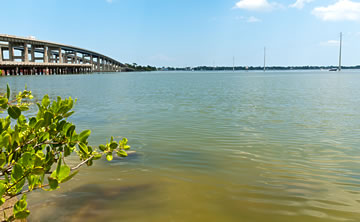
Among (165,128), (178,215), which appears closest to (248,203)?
(178,215)

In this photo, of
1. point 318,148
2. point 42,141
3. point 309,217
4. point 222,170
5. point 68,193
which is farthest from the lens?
point 318,148

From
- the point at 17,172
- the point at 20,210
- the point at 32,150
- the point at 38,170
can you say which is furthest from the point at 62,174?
the point at 32,150

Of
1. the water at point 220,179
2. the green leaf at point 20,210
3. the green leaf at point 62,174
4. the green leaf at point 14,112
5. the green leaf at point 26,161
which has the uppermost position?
the green leaf at point 14,112

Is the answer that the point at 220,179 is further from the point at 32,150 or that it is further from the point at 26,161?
the point at 26,161

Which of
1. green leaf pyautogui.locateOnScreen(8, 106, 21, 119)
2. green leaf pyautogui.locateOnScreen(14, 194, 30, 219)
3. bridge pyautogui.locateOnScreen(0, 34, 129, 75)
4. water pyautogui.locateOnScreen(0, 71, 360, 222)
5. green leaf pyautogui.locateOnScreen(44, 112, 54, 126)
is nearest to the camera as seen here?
green leaf pyautogui.locateOnScreen(14, 194, 30, 219)

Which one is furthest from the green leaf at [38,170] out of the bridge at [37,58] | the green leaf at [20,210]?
the bridge at [37,58]

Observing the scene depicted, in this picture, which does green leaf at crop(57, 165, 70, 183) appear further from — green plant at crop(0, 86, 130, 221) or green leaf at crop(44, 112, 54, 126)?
green leaf at crop(44, 112, 54, 126)

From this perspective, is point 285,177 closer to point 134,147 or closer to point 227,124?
point 134,147

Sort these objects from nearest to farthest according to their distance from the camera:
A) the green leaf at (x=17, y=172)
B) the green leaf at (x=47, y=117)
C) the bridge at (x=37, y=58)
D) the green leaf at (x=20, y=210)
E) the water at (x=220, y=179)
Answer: the green leaf at (x=17, y=172)
the green leaf at (x=20, y=210)
the green leaf at (x=47, y=117)
the water at (x=220, y=179)
the bridge at (x=37, y=58)

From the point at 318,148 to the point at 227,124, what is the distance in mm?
4412

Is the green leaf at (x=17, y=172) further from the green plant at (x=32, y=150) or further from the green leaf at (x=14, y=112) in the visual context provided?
the green leaf at (x=14, y=112)

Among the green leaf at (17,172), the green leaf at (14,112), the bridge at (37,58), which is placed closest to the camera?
the green leaf at (17,172)

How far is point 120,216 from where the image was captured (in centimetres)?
429

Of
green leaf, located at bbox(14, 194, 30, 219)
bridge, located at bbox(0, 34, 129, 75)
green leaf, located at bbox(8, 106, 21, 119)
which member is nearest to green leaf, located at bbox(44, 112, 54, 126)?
green leaf, located at bbox(8, 106, 21, 119)
